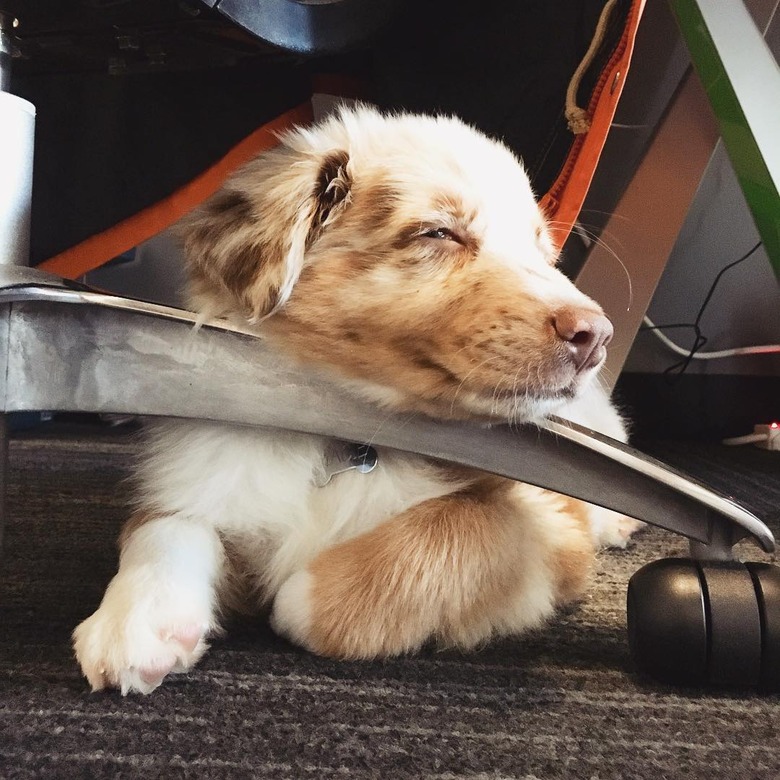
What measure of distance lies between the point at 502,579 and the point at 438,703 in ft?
0.64

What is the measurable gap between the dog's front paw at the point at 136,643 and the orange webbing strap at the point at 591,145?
0.90 m

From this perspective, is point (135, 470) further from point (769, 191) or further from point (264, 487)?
point (769, 191)

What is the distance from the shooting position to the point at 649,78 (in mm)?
2039

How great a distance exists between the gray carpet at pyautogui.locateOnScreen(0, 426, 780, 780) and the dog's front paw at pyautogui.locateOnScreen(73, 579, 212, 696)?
0.02 m

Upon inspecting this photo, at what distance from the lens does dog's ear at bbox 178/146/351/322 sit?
3.05 feet

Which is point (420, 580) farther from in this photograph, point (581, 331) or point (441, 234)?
point (441, 234)

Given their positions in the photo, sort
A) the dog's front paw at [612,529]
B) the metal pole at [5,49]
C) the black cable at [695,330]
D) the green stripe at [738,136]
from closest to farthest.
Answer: the metal pole at [5,49]
the green stripe at [738,136]
the dog's front paw at [612,529]
the black cable at [695,330]

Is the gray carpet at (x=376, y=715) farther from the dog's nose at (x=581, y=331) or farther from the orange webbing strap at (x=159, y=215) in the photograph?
the orange webbing strap at (x=159, y=215)

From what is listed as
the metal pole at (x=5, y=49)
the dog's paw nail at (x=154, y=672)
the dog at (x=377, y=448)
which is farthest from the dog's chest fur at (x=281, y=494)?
the metal pole at (x=5, y=49)

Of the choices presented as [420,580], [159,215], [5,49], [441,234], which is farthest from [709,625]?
[159,215]

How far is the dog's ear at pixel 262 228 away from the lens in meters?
0.93

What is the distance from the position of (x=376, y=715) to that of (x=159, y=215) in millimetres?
1085

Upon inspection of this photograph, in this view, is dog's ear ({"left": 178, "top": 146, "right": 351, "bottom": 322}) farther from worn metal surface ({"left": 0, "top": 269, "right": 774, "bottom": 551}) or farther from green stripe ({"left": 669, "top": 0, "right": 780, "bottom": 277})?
green stripe ({"left": 669, "top": 0, "right": 780, "bottom": 277})

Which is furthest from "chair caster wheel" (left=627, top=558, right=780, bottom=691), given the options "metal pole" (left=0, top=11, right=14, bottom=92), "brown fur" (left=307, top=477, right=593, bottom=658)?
"metal pole" (left=0, top=11, right=14, bottom=92)
